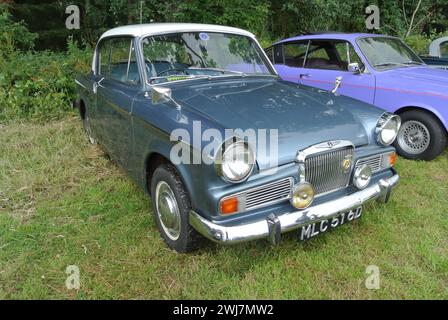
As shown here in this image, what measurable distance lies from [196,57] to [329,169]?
165cm

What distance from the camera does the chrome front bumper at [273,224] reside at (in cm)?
228

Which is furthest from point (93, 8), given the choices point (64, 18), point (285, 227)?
point (285, 227)

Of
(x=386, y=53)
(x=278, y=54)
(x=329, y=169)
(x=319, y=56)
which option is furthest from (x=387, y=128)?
(x=278, y=54)

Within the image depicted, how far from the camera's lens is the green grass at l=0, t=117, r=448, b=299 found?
8.27 ft

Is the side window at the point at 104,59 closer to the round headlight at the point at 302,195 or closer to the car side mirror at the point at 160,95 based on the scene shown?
the car side mirror at the point at 160,95

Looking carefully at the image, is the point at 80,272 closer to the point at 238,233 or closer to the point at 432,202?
the point at 238,233

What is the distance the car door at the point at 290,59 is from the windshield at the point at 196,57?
7.13ft

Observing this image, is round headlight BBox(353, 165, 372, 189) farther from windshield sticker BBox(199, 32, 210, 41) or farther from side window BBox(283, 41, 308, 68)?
side window BBox(283, 41, 308, 68)

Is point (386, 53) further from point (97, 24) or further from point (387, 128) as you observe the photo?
point (97, 24)

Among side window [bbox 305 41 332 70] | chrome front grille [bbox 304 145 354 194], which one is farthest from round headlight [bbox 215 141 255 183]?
side window [bbox 305 41 332 70]

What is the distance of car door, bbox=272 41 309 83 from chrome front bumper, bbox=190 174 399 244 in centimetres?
355

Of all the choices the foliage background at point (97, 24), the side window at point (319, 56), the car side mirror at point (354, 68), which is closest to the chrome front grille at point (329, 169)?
the car side mirror at point (354, 68)

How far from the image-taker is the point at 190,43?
138 inches

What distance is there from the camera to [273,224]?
7.64ft
